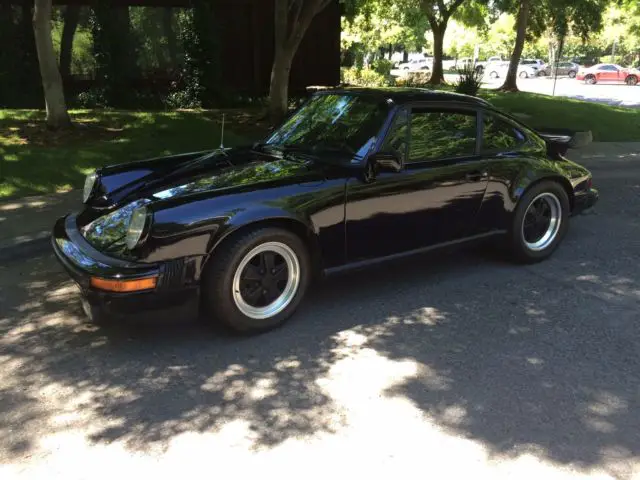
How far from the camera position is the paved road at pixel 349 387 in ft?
8.73

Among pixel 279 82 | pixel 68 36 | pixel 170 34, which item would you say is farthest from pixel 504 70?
pixel 279 82

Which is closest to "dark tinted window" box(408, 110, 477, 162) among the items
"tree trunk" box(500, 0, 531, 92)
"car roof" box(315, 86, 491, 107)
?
"car roof" box(315, 86, 491, 107)

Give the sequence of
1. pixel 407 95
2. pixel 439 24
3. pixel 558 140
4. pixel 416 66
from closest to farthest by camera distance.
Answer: pixel 407 95 → pixel 558 140 → pixel 439 24 → pixel 416 66

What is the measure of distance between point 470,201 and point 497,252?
2.79 ft

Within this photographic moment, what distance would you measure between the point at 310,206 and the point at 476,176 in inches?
60.2

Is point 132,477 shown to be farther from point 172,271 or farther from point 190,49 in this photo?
point 190,49

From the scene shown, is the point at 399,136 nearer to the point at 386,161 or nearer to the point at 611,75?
the point at 386,161

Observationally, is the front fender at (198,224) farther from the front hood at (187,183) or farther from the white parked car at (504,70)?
the white parked car at (504,70)

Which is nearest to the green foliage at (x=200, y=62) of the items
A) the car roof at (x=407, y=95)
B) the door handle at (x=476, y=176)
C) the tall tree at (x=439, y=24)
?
the car roof at (x=407, y=95)

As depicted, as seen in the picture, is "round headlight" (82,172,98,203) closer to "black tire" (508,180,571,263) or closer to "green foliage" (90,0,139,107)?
"black tire" (508,180,571,263)

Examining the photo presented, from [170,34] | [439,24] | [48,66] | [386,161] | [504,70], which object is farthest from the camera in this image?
[504,70]

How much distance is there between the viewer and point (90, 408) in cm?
304

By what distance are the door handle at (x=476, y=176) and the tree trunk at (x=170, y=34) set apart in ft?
43.5

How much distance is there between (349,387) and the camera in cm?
326
